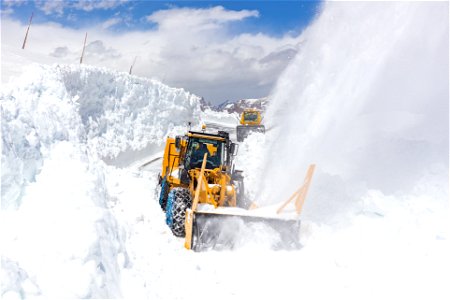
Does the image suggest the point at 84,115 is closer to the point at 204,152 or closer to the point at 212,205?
the point at 204,152

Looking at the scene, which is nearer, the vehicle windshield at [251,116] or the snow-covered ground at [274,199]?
the snow-covered ground at [274,199]

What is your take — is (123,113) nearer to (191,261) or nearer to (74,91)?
(74,91)

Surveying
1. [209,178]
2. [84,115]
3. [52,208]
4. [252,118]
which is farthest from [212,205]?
[252,118]

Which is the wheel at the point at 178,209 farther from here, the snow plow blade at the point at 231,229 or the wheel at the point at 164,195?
the wheel at the point at 164,195

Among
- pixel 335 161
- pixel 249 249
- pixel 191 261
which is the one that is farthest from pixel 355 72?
pixel 191 261

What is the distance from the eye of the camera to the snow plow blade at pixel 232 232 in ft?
22.7

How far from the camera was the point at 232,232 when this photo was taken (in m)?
7.03

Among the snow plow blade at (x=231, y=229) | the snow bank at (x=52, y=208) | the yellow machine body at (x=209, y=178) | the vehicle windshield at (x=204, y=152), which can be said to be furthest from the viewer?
the vehicle windshield at (x=204, y=152)

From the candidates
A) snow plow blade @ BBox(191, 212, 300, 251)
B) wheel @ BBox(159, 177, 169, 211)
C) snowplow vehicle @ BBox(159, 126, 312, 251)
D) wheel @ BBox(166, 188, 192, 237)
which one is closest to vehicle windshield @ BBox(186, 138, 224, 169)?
snowplow vehicle @ BBox(159, 126, 312, 251)

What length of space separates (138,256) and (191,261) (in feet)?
3.35

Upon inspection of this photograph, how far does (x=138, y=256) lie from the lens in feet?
17.6

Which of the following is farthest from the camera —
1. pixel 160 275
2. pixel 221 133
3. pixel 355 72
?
pixel 355 72

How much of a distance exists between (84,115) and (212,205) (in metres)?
9.50

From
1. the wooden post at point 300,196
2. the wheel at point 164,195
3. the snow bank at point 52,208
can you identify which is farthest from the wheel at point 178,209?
the wooden post at point 300,196
